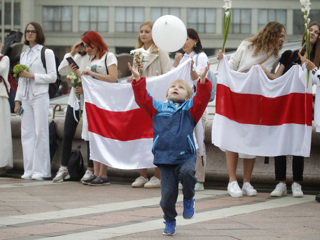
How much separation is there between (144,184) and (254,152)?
161 cm

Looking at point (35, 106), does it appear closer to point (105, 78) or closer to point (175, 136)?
point (105, 78)

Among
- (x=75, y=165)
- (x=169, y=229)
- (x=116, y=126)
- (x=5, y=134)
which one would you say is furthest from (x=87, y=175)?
(x=169, y=229)

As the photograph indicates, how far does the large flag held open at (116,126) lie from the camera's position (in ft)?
32.2

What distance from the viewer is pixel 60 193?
9000mm

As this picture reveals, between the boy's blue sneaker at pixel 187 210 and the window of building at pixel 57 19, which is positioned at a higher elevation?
the window of building at pixel 57 19

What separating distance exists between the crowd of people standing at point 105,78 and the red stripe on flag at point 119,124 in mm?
197

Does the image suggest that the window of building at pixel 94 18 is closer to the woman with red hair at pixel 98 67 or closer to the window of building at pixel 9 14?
the window of building at pixel 9 14

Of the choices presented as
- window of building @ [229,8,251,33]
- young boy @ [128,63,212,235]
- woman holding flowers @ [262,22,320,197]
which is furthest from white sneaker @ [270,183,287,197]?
window of building @ [229,8,251,33]

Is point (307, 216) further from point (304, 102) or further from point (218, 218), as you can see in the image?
point (304, 102)

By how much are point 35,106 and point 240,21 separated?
199 ft

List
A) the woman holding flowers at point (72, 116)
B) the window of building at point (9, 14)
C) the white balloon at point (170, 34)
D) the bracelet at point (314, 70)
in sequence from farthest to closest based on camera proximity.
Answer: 1. the window of building at point (9, 14)
2. the woman holding flowers at point (72, 116)
3. the white balloon at point (170, 34)
4. the bracelet at point (314, 70)

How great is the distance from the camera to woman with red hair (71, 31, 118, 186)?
9.99 m

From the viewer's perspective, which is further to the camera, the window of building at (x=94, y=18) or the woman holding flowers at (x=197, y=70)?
the window of building at (x=94, y=18)

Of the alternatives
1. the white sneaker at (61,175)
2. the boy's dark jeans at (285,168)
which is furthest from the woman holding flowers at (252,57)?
the white sneaker at (61,175)
